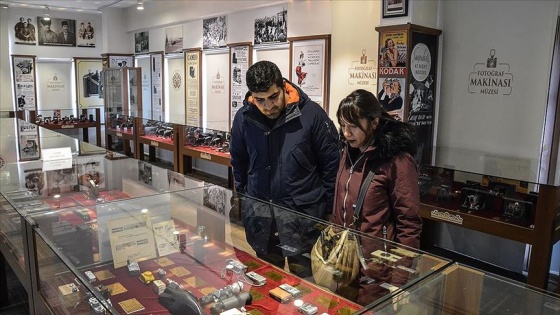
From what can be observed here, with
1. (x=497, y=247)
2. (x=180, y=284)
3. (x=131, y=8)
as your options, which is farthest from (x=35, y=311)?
(x=131, y=8)

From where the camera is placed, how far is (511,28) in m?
4.32

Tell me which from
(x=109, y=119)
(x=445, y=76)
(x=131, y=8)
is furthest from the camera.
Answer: (x=131, y=8)

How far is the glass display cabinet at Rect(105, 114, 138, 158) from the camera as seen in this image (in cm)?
889

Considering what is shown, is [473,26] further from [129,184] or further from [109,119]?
[109,119]

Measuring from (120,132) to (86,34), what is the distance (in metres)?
4.55

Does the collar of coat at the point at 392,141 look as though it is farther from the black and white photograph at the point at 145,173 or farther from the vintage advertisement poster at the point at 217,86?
the vintage advertisement poster at the point at 217,86

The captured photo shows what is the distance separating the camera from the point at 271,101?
2332 millimetres

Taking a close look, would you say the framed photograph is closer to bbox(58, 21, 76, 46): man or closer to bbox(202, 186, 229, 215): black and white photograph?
bbox(202, 186, 229, 215): black and white photograph

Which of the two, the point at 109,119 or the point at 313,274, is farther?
the point at 109,119

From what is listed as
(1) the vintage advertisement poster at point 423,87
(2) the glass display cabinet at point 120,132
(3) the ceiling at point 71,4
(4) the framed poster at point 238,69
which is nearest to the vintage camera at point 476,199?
(1) the vintage advertisement poster at point 423,87

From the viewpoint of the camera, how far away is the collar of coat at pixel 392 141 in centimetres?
190

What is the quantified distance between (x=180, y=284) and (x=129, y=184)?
1.49 meters

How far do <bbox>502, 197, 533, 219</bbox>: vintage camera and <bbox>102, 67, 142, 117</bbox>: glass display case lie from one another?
28.2 ft

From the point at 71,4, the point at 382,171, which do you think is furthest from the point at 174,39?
the point at 382,171
